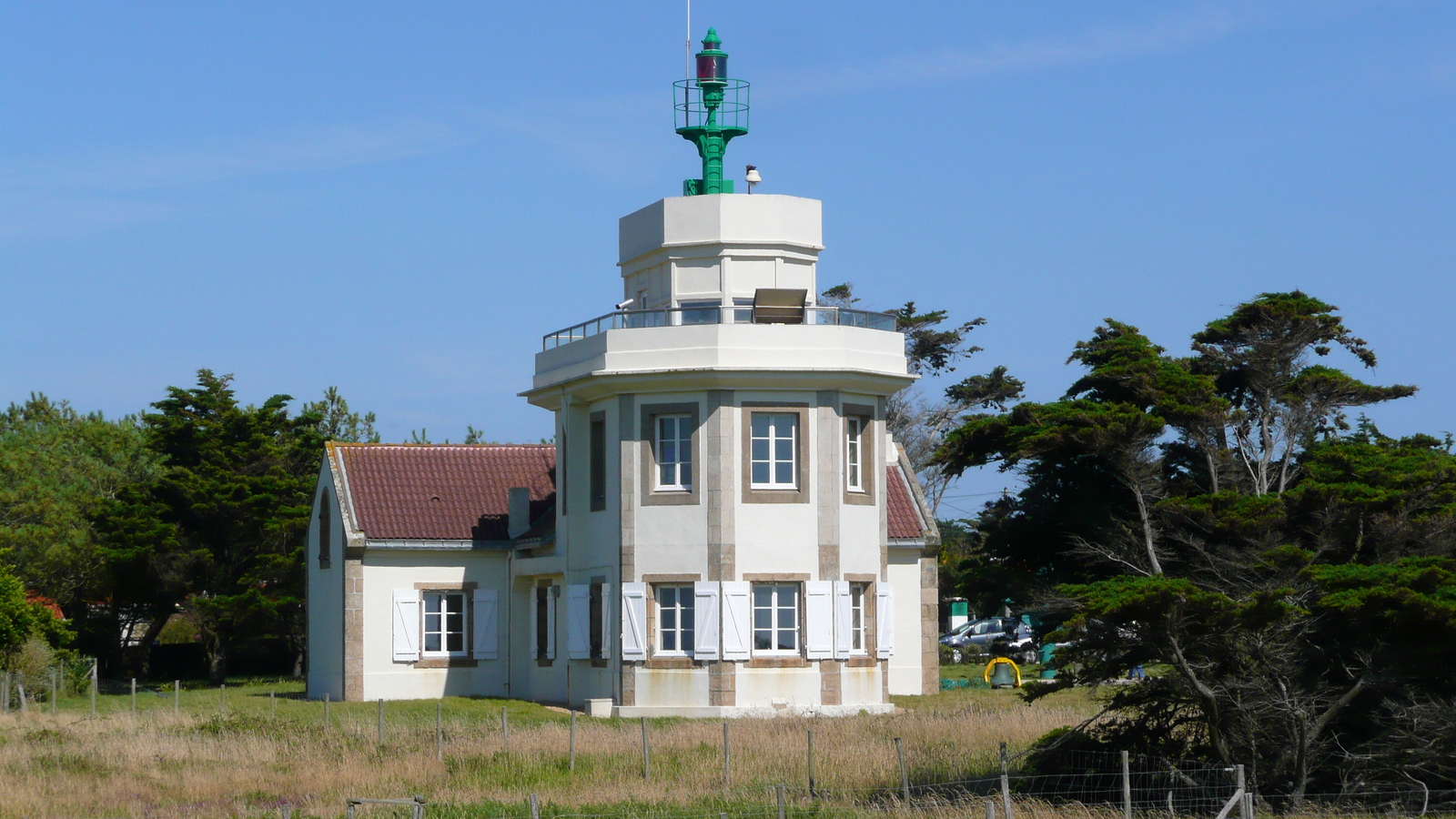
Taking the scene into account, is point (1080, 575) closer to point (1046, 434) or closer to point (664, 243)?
point (1046, 434)

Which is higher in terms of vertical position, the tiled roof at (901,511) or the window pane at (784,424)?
the window pane at (784,424)

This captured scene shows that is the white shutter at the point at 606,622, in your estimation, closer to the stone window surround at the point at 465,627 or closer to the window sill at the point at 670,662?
the window sill at the point at 670,662

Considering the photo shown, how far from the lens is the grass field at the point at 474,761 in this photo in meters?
19.5

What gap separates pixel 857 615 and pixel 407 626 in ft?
32.5

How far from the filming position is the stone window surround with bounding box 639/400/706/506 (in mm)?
30828

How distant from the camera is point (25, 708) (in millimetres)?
32406

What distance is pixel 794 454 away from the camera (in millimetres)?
31125

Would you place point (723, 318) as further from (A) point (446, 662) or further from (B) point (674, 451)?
(A) point (446, 662)

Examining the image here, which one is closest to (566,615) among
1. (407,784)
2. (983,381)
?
(407,784)

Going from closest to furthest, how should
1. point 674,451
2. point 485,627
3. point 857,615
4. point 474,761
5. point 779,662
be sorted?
point 474,761 < point 779,662 < point 674,451 < point 857,615 < point 485,627

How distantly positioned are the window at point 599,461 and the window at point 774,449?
116 inches

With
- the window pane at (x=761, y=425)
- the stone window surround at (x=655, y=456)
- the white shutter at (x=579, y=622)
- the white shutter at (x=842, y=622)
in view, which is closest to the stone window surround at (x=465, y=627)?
the white shutter at (x=579, y=622)

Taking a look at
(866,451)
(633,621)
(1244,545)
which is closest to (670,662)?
(633,621)

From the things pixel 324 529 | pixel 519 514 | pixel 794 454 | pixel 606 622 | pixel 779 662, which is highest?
pixel 794 454
